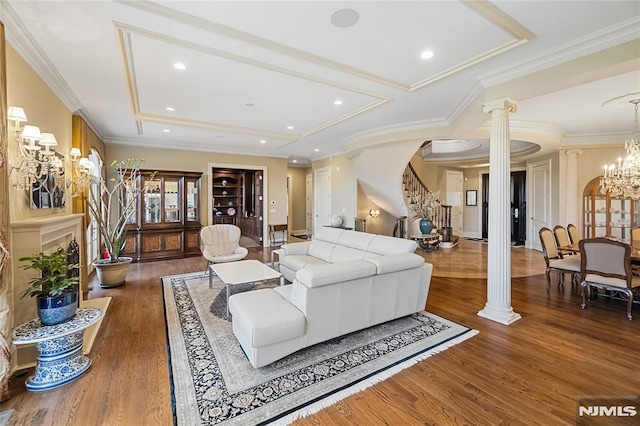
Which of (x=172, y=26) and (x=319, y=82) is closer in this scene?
(x=172, y=26)

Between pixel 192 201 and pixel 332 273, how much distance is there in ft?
18.8

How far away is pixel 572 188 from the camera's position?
653cm

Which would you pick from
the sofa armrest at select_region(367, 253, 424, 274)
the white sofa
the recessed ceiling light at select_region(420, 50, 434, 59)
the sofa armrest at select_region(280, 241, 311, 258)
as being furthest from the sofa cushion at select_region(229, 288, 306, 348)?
the recessed ceiling light at select_region(420, 50, 434, 59)

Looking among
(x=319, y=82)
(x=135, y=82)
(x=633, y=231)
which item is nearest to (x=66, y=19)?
(x=135, y=82)

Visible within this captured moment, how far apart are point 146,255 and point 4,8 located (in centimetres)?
521

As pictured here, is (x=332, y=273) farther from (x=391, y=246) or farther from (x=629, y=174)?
(x=629, y=174)

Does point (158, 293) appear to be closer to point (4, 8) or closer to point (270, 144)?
point (4, 8)

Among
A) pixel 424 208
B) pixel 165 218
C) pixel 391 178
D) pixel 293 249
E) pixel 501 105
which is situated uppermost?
pixel 501 105

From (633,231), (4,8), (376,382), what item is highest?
(4,8)

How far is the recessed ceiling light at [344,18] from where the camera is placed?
7.10ft

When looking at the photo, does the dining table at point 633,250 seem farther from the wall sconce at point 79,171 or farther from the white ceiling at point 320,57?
the wall sconce at point 79,171

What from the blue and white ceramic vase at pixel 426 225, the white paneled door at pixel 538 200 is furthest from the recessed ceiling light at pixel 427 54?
the white paneled door at pixel 538 200

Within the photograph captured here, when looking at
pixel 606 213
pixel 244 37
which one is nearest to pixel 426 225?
pixel 606 213

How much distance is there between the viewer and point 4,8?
2.09 metres
